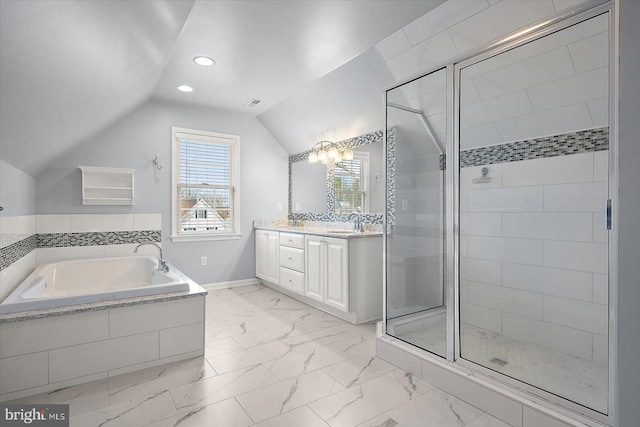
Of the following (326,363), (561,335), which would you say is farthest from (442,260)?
(326,363)

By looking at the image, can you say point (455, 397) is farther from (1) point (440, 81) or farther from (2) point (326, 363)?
(1) point (440, 81)

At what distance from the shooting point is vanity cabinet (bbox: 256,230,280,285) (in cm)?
446

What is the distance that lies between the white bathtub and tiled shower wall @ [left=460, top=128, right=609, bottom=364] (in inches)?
83.0

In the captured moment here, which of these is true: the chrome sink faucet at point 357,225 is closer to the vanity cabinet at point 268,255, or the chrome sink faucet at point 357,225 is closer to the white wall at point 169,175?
the vanity cabinet at point 268,255

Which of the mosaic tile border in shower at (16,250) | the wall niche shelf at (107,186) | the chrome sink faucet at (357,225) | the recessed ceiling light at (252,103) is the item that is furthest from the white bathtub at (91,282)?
the recessed ceiling light at (252,103)

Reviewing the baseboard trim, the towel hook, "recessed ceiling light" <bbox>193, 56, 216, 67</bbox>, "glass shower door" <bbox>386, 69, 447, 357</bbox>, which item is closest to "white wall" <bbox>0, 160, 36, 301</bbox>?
the towel hook

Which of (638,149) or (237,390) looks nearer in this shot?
(638,149)

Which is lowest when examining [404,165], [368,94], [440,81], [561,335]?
[561,335]

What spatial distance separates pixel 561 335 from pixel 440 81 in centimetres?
170

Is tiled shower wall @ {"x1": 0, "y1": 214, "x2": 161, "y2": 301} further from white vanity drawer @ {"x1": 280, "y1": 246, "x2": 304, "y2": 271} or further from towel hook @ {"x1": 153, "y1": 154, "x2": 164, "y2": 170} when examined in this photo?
white vanity drawer @ {"x1": 280, "y1": 246, "x2": 304, "y2": 271}

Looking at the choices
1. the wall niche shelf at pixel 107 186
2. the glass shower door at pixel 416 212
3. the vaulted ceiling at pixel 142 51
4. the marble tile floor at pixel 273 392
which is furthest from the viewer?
the wall niche shelf at pixel 107 186

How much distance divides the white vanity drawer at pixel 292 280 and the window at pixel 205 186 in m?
1.05

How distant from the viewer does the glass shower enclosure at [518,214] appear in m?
1.72

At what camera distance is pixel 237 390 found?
2.14 m
